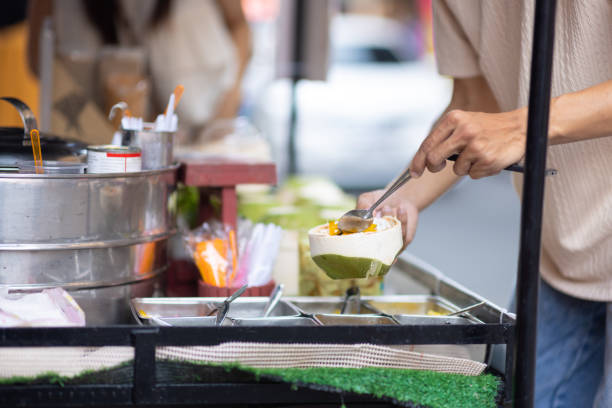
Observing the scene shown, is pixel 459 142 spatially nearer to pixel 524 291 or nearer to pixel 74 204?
pixel 524 291

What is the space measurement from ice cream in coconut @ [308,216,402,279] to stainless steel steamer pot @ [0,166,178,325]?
38 centimetres

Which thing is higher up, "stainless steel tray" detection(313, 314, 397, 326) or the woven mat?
"stainless steel tray" detection(313, 314, 397, 326)

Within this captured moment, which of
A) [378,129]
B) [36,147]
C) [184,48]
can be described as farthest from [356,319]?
[378,129]

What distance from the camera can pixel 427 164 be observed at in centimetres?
123

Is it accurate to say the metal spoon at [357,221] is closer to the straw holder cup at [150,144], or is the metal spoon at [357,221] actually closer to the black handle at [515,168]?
the black handle at [515,168]

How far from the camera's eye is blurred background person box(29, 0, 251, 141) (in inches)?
119

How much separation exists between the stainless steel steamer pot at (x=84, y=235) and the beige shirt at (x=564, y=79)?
70 centimetres

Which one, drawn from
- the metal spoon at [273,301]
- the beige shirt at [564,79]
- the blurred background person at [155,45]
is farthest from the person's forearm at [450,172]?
the blurred background person at [155,45]

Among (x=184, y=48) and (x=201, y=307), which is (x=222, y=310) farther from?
(x=184, y=48)

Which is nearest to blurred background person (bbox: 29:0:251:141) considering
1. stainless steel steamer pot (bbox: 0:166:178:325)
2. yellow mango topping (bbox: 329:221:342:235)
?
stainless steel steamer pot (bbox: 0:166:178:325)

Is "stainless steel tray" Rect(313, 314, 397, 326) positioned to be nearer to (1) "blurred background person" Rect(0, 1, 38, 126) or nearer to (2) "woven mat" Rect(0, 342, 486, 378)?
(2) "woven mat" Rect(0, 342, 486, 378)

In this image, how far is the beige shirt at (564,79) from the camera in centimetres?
138

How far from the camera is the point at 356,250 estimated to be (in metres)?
1.28

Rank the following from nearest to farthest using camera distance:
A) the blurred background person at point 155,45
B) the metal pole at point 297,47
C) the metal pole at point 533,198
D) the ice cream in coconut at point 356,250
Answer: the metal pole at point 533,198
the ice cream in coconut at point 356,250
the blurred background person at point 155,45
the metal pole at point 297,47
